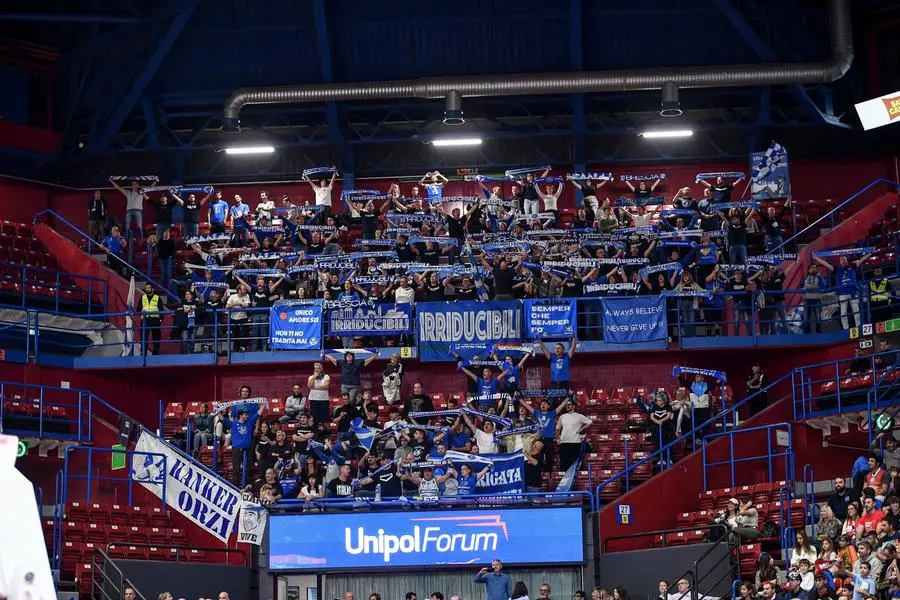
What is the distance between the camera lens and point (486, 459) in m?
23.9

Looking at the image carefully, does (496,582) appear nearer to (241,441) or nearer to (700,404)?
(700,404)

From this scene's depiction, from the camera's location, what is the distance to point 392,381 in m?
27.1

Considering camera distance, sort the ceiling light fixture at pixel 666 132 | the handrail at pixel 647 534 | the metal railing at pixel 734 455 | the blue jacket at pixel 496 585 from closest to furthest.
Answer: the blue jacket at pixel 496 585, the handrail at pixel 647 534, the metal railing at pixel 734 455, the ceiling light fixture at pixel 666 132

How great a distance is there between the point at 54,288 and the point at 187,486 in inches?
292

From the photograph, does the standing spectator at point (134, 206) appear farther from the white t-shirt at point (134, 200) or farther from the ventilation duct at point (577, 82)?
the ventilation duct at point (577, 82)

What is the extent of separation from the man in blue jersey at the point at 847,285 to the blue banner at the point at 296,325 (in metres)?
11.0

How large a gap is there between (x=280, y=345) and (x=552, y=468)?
22.4 feet

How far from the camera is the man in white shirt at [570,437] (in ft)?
81.2

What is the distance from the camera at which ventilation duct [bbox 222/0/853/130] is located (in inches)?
1206

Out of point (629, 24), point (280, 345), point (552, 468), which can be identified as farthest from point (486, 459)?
point (629, 24)

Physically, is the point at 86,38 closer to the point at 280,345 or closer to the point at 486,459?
the point at 280,345

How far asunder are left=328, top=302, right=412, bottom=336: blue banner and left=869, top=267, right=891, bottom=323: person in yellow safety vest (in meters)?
9.65

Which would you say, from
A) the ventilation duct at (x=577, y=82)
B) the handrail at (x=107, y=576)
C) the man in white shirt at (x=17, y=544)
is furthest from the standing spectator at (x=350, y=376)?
the man in white shirt at (x=17, y=544)

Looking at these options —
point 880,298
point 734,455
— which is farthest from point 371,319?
→ point 880,298
